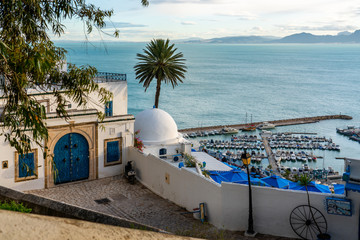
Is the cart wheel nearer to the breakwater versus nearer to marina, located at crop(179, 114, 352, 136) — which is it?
marina, located at crop(179, 114, 352, 136)

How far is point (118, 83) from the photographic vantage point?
2361 centimetres

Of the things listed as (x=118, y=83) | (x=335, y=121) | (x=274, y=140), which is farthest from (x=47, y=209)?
(x=335, y=121)

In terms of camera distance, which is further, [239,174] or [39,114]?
[239,174]

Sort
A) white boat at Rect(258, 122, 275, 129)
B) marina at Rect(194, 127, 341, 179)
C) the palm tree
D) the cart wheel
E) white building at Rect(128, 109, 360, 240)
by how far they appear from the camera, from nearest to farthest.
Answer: white building at Rect(128, 109, 360, 240), the cart wheel, the palm tree, marina at Rect(194, 127, 341, 179), white boat at Rect(258, 122, 275, 129)

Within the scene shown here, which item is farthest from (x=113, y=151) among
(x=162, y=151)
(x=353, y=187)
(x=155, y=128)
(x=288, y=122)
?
(x=288, y=122)

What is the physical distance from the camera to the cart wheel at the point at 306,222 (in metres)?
11.5

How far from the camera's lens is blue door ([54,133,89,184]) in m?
16.7

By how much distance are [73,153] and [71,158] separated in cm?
23

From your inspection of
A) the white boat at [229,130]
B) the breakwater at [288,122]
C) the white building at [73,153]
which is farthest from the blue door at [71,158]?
the white boat at [229,130]

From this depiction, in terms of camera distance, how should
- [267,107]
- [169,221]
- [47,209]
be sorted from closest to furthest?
[47,209] < [169,221] < [267,107]

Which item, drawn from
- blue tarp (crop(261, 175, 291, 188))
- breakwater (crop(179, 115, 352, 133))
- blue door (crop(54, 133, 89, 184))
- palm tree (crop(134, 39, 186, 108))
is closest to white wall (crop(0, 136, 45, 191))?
blue door (crop(54, 133, 89, 184))

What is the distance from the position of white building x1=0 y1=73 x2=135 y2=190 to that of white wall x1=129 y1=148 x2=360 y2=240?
4216mm

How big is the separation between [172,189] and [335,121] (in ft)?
268

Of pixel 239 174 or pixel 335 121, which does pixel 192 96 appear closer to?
pixel 335 121
